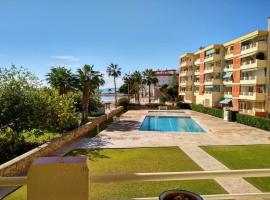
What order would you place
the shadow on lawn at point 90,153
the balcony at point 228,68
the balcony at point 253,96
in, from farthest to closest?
the balcony at point 228,68 → the balcony at point 253,96 → the shadow on lawn at point 90,153

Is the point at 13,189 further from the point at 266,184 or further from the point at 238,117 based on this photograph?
the point at 238,117

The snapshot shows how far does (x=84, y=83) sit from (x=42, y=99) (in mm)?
16621

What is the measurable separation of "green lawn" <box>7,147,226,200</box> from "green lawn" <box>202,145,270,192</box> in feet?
7.04

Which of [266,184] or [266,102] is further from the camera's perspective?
[266,102]

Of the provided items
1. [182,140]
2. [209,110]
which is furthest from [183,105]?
[182,140]

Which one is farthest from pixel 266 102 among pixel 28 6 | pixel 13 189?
pixel 13 189

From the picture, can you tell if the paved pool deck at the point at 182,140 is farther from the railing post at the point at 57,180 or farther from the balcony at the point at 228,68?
the balcony at the point at 228,68

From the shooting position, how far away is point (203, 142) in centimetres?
2370

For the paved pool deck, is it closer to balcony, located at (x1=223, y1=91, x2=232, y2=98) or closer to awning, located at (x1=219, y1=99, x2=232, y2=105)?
awning, located at (x1=219, y1=99, x2=232, y2=105)

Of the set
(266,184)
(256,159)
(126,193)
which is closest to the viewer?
(126,193)

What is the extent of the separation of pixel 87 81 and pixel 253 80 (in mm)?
23145

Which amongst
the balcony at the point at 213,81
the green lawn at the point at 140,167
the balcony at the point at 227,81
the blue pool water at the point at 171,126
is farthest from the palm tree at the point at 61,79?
the balcony at the point at 213,81

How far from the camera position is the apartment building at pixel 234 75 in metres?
38.5

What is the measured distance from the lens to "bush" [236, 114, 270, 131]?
31.3 metres
